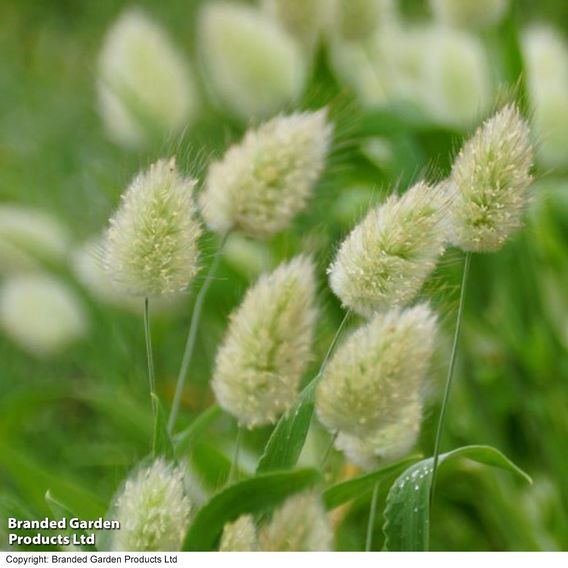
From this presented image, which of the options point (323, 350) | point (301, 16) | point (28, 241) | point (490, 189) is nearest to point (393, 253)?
point (490, 189)

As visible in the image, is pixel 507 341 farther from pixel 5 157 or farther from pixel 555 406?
pixel 5 157

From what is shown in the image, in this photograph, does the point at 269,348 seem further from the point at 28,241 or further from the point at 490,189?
the point at 28,241

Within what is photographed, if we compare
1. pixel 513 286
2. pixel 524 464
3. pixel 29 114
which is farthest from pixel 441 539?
pixel 29 114

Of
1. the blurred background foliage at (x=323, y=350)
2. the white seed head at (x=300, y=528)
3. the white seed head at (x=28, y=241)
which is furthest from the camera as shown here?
the white seed head at (x=28, y=241)

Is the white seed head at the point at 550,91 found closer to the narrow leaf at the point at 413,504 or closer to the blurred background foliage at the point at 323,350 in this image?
the blurred background foliage at the point at 323,350

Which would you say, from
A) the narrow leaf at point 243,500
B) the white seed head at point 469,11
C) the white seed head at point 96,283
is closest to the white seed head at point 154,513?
the narrow leaf at point 243,500

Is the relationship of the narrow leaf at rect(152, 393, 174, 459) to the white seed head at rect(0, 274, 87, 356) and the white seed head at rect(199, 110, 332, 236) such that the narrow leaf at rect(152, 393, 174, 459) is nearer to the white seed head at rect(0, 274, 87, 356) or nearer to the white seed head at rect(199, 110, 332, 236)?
the white seed head at rect(199, 110, 332, 236)
